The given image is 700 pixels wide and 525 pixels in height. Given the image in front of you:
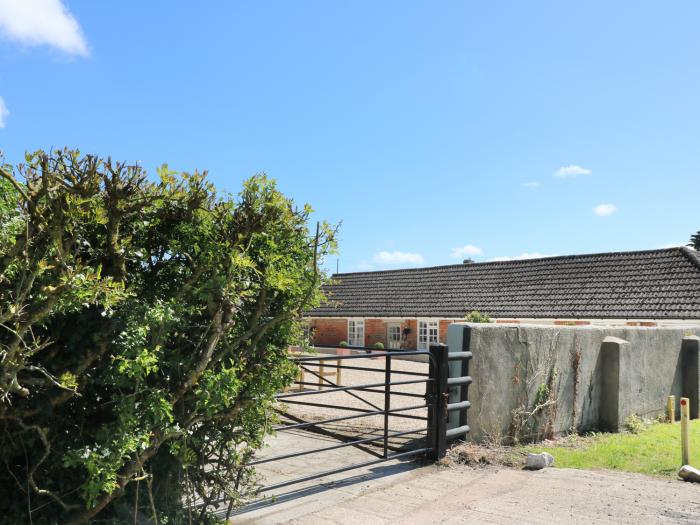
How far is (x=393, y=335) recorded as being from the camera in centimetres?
3092

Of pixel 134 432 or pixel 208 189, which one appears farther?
pixel 208 189

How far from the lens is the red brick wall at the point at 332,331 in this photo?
1293 inches

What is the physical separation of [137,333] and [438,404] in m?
4.48

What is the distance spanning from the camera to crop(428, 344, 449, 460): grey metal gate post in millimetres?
7270

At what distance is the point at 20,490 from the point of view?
3906mm

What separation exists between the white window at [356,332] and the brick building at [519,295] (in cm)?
5

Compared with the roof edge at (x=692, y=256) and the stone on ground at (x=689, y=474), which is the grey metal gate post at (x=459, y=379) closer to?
the stone on ground at (x=689, y=474)

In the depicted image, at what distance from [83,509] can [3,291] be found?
62.5 inches

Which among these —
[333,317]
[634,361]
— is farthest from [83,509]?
[333,317]

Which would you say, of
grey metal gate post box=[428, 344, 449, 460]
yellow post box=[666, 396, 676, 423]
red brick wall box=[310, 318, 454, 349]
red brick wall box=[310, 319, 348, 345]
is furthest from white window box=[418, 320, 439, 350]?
grey metal gate post box=[428, 344, 449, 460]

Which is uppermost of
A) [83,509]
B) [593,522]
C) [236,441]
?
[236,441]

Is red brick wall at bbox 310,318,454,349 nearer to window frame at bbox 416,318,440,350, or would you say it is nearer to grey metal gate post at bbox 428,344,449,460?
window frame at bbox 416,318,440,350

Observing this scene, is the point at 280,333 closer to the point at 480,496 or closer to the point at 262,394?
the point at 262,394

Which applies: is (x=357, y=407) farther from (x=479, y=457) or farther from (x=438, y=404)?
(x=438, y=404)
